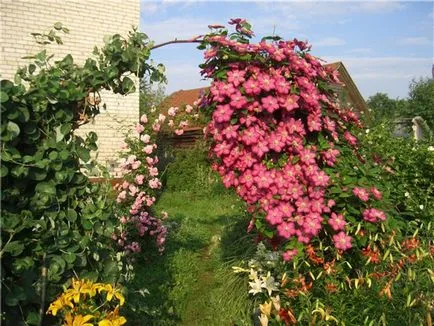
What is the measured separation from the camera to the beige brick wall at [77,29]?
26.9 ft

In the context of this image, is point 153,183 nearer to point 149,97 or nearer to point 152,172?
point 152,172

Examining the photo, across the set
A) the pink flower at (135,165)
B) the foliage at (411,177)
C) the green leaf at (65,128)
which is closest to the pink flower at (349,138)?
the foliage at (411,177)

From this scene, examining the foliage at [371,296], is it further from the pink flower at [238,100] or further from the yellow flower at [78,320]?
the pink flower at [238,100]

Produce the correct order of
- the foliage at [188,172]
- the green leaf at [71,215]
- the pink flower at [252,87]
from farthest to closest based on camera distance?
the foliage at [188,172], the pink flower at [252,87], the green leaf at [71,215]

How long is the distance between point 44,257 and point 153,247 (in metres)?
A: 3.14

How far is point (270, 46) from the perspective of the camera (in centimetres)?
313

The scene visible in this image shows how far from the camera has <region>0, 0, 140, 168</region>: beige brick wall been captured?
820 centimetres

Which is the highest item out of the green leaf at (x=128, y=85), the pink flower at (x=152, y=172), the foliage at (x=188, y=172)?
the green leaf at (x=128, y=85)

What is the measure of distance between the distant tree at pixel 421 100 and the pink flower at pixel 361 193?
85.1ft

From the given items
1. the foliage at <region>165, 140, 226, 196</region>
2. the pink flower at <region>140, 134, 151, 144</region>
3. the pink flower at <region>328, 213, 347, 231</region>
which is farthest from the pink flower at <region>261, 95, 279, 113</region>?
the foliage at <region>165, 140, 226, 196</region>

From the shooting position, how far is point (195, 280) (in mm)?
4914

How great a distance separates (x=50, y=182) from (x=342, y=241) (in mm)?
1760

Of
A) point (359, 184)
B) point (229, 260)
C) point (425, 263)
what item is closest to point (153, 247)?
point (229, 260)

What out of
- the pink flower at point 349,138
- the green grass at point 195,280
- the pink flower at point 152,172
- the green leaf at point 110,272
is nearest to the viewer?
the green leaf at point 110,272
